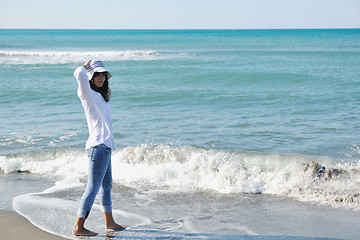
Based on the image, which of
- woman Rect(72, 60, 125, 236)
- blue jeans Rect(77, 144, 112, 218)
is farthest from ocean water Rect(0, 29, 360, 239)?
woman Rect(72, 60, 125, 236)

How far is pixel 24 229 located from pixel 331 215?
3450 mm

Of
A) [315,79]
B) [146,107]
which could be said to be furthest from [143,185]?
[315,79]

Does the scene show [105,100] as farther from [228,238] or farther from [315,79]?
[315,79]

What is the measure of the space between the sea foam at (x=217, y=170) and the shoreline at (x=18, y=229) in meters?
1.89

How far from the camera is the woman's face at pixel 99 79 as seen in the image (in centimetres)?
410

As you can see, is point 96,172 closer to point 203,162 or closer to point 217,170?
point 217,170

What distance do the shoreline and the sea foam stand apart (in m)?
1.89

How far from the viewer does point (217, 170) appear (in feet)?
22.9

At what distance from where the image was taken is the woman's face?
4.10 metres

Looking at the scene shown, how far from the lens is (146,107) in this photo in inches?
531

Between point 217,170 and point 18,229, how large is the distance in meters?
3.33

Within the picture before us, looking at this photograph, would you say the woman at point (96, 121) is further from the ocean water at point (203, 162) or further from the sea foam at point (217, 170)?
the sea foam at point (217, 170)

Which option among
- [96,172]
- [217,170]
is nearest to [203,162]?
[217,170]

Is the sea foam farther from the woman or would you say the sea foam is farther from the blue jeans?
the woman
